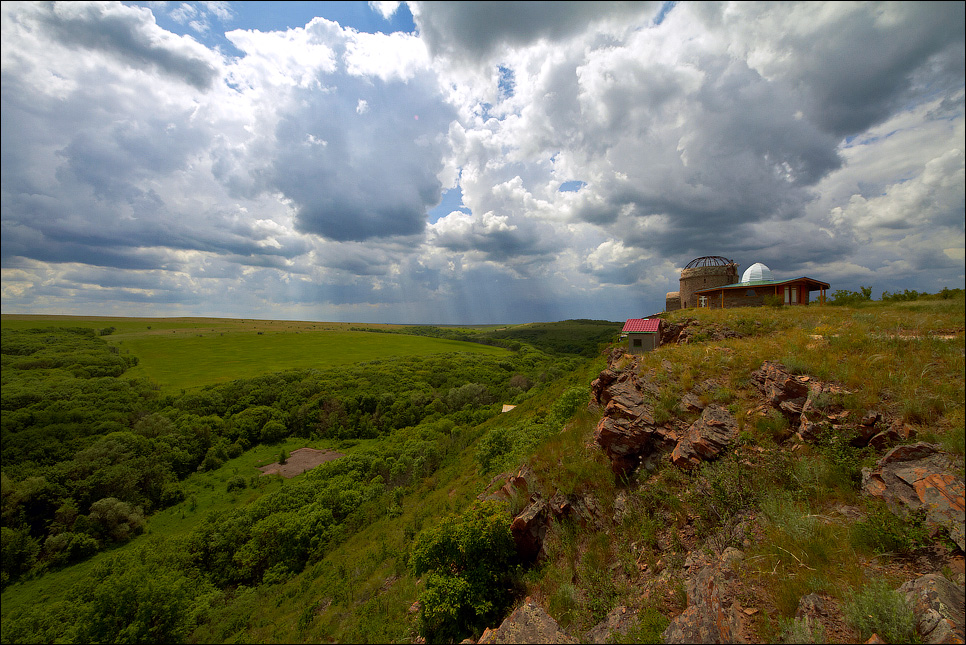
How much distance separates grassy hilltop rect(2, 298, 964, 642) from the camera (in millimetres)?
5992

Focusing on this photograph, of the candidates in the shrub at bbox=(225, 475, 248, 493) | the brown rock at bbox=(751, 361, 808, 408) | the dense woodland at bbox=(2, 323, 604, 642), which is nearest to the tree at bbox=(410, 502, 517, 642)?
the dense woodland at bbox=(2, 323, 604, 642)

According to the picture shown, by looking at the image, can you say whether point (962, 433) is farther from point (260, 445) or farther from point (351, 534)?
point (260, 445)

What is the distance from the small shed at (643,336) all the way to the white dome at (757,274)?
496 inches

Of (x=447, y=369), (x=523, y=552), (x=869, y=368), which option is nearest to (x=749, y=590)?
(x=523, y=552)

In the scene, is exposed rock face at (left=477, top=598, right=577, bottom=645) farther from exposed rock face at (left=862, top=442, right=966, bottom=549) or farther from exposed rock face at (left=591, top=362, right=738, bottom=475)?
exposed rock face at (left=862, top=442, right=966, bottom=549)

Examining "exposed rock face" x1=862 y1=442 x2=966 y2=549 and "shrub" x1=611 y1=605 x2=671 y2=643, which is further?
"shrub" x1=611 y1=605 x2=671 y2=643

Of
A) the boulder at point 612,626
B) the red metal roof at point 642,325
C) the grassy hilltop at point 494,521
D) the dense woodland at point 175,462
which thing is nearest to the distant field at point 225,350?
the dense woodland at point 175,462

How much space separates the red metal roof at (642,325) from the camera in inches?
819

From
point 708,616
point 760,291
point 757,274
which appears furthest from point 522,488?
point 757,274

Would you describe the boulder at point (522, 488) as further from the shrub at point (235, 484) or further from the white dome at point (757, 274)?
the shrub at point (235, 484)

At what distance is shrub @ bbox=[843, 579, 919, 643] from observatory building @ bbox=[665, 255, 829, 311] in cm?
2253

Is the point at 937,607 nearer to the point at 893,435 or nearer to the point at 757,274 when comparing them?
the point at 893,435

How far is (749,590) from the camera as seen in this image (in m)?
5.52

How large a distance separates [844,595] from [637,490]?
461 centimetres
